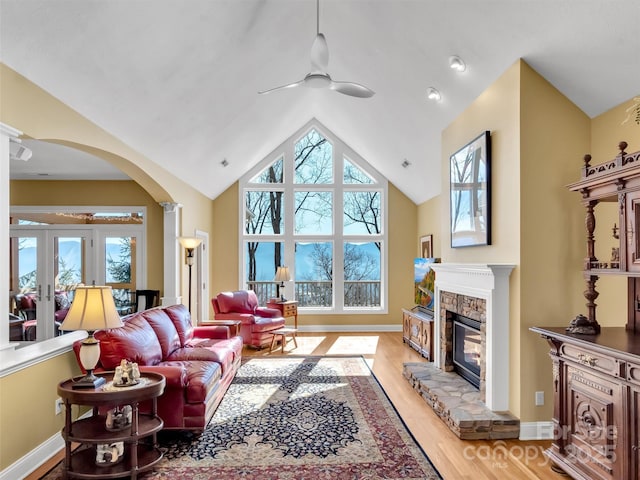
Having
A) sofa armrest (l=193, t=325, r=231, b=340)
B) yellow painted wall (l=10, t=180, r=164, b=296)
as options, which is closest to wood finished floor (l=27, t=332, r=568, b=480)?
sofa armrest (l=193, t=325, r=231, b=340)

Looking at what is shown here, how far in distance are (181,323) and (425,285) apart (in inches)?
147

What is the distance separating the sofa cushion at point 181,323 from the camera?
4.97 meters

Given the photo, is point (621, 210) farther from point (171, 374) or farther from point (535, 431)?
point (171, 374)

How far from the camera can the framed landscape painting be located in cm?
413

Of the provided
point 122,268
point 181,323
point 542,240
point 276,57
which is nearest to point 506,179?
point 542,240

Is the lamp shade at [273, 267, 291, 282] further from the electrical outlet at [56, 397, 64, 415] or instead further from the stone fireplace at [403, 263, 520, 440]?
the electrical outlet at [56, 397, 64, 415]

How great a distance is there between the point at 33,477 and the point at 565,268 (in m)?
4.16

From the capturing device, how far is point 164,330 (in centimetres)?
451

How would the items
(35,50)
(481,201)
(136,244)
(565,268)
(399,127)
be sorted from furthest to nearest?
(136,244) → (399,127) → (481,201) → (565,268) → (35,50)

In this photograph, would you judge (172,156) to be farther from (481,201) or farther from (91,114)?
(481,201)

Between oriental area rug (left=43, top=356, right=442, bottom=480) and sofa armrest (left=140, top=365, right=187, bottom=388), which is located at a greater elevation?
sofa armrest (left=140, top=365, right=187, bottom=388)

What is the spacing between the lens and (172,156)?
A: 5762 mm

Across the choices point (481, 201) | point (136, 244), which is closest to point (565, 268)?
point (481, 201)

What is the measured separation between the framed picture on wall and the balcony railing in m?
1.23
